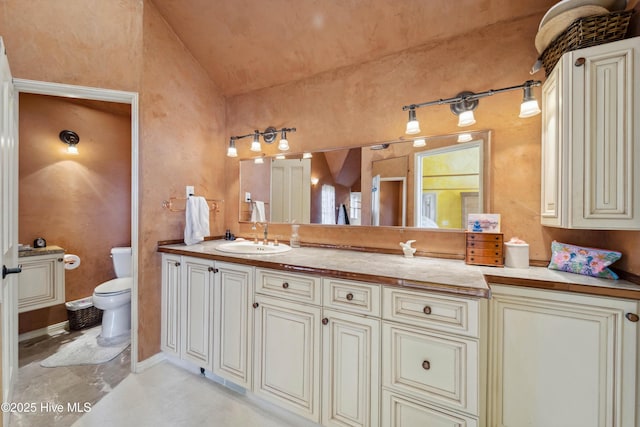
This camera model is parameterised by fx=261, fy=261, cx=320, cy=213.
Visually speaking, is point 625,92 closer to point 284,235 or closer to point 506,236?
point 506,236

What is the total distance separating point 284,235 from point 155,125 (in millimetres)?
1374

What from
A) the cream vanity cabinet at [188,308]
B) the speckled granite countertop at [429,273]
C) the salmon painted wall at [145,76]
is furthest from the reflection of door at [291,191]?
the cream vanity cabinet at [188,308]

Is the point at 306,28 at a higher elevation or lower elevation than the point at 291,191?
higher

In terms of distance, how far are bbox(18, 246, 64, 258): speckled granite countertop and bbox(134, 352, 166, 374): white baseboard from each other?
1.42 m

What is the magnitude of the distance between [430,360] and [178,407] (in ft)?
5.25

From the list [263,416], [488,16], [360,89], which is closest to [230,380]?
[263,416]

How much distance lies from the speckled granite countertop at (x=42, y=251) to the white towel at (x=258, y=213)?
1847mm

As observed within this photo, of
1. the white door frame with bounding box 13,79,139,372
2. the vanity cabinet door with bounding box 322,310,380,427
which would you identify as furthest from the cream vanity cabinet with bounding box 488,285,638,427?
the white door frame with bounding box 13,79,139,372

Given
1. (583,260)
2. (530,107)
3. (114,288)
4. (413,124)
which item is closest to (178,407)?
(114,288)

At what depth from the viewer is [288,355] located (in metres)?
1.52

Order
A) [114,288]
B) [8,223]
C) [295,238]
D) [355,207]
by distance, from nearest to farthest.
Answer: [8,223]
[355,207]
[295,238]
[114,288]

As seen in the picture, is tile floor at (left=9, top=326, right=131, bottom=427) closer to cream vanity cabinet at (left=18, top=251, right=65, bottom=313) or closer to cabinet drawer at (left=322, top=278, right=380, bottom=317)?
cream vanity cabinet at (left=18, top=251, right=65, bottom=313)

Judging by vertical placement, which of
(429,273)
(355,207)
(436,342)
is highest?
(355,207)

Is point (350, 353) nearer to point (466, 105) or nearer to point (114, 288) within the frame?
point (466, 105)
